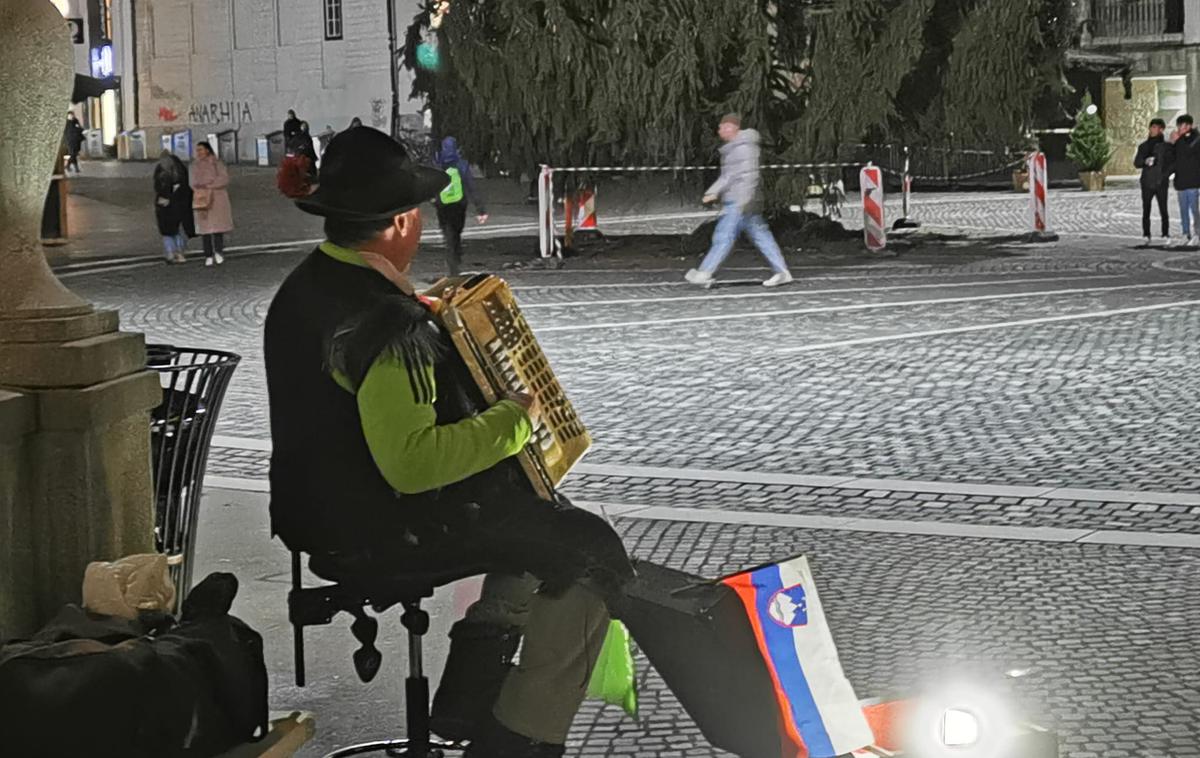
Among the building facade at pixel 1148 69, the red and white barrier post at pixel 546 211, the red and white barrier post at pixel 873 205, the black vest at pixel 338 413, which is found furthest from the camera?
the building facade at pixel 1148 69

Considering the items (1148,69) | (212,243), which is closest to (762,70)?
(212,243)

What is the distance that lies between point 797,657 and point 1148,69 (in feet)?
146

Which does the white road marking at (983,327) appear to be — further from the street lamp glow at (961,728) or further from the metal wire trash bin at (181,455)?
the street lamp glow at (961,728)

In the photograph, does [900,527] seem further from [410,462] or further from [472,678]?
[410,462]

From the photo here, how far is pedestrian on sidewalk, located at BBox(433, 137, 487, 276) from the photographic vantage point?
71.5 feet

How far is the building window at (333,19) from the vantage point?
6266cm

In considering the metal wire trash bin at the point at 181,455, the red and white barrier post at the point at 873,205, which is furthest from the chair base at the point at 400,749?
the red and white barrier post at the point at 873,205

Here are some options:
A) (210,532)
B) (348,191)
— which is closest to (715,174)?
(210,532)

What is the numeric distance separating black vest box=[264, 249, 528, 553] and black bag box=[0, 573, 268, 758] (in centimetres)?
42

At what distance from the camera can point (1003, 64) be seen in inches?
910

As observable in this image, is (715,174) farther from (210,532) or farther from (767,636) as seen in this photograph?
(767,636)

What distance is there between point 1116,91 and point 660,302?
31.4 m

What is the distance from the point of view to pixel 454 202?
21.8m

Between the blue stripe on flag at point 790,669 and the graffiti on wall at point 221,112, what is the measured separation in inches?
2419
